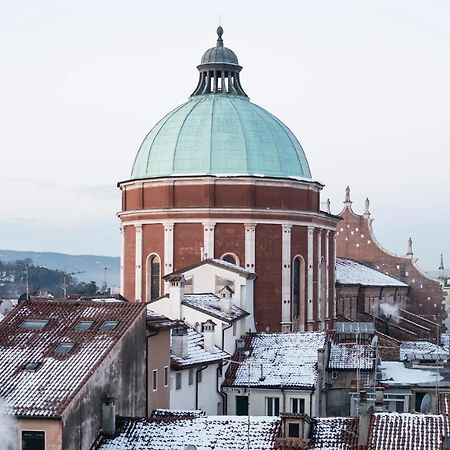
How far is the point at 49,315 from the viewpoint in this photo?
3145 cm

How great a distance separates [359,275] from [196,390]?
129 ft

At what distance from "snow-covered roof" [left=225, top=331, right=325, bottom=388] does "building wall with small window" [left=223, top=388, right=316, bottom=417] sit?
0.25 m

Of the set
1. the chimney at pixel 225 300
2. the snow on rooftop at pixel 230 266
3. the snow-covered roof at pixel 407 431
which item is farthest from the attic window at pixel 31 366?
the snow on rooftop at pixel 230 266

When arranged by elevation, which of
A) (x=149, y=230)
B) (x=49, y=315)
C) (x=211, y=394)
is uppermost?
(x=149, y=230)

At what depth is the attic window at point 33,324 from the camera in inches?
1208

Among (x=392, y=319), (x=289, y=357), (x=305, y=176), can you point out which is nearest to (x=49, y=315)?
(x=289, y=357)

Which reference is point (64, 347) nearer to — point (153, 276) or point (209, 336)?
point (209, 336)

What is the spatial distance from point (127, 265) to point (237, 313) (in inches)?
454

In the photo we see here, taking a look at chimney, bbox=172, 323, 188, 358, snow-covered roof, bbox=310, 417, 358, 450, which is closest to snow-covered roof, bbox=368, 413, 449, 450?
snow-covered roof, bbox=310, 417, 358, 450

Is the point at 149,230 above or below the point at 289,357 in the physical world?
above

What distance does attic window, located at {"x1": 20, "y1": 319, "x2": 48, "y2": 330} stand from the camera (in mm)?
30688

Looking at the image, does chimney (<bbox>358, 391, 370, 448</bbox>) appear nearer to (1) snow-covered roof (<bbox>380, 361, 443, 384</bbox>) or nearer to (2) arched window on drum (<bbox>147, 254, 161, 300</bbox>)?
(1) snow-covered roof (<bbox>380, 361, 443, 384</bbox>)

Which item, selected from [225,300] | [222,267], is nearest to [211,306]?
[225,300]

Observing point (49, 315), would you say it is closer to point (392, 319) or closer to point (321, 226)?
point (321, 226)
